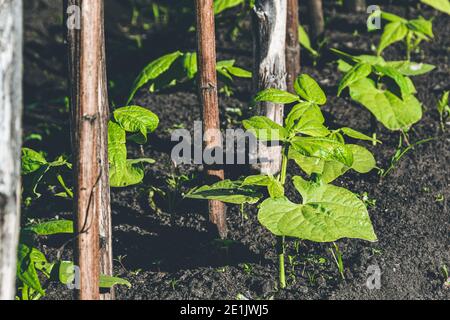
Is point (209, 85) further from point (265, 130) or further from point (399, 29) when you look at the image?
point (399, 29)

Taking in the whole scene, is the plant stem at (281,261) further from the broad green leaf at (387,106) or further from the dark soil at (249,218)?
the broad green leaf at (387,106)

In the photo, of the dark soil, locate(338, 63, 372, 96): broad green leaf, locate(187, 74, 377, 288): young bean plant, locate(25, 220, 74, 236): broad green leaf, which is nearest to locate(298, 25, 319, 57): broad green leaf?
the dark soil

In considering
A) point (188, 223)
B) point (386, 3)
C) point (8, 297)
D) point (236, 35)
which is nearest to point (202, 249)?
point (188, 223)

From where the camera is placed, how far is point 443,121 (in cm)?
313

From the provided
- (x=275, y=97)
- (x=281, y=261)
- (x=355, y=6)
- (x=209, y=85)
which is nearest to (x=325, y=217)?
(x=281, y=261)

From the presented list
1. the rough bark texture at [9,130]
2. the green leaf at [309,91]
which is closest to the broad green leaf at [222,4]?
the green leaf at [309,91]

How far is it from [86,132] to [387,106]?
4.26ft

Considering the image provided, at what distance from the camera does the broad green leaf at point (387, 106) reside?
2.81 metres

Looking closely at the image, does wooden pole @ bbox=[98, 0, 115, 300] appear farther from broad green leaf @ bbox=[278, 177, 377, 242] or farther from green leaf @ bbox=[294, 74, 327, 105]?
green leaf @ bbox=[294, 74, 327, 105]

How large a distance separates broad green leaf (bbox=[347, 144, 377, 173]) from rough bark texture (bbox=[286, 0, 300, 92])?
518 millimetres

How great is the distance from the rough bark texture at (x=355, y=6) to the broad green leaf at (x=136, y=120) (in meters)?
1.79

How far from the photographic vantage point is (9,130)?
1.62 m

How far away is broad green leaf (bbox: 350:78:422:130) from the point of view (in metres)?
2.81

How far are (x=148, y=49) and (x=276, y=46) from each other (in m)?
1.19
